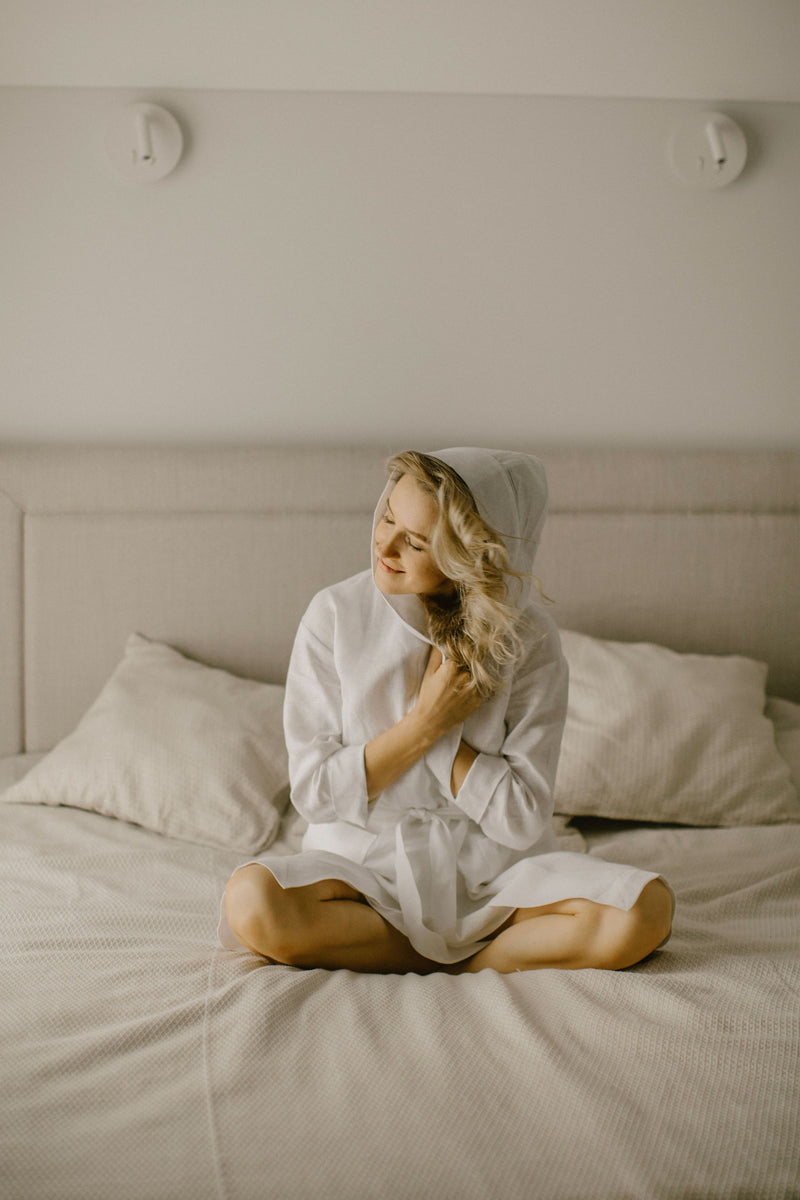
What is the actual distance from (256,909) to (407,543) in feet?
1.81

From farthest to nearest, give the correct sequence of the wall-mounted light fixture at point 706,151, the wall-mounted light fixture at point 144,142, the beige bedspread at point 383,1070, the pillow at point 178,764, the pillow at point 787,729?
the wall-mounted light fixture at point 706,151 → the wall-mounted light fixture at point 144,142 → the pillow at point 787,729 → the pillow at point 178,764 → the beige bedspread at point 383,1070

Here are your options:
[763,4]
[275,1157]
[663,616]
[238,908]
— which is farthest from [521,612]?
[763,4]

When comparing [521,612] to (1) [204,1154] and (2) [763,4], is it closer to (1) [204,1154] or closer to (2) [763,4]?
(1) [204,1154]

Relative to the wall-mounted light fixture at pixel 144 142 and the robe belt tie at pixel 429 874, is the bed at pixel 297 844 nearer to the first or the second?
the robe belt tie at pixel 429 874

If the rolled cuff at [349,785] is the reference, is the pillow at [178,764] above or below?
below

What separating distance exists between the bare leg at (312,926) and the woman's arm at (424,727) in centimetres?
18

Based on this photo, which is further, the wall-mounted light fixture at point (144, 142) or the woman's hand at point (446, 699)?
the wall-mounted light fixture at point (144, 142)

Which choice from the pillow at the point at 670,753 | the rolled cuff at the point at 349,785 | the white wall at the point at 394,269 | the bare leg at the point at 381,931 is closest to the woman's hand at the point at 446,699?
the rolled cuff at the point at 349,785

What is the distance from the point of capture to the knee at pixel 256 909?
4.19 feet

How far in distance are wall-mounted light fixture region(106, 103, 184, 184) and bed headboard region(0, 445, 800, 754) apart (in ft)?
2.12

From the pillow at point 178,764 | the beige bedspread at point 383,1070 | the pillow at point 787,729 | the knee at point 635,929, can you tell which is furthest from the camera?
the pillow at point 787,729

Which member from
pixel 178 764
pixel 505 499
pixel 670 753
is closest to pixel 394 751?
pixel 505 499

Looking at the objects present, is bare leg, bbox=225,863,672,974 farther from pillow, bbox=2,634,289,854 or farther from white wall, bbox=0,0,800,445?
white wall, bbox=0,0,800,445

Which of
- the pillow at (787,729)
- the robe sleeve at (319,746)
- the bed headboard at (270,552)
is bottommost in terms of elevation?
the pillow at (787,729)
